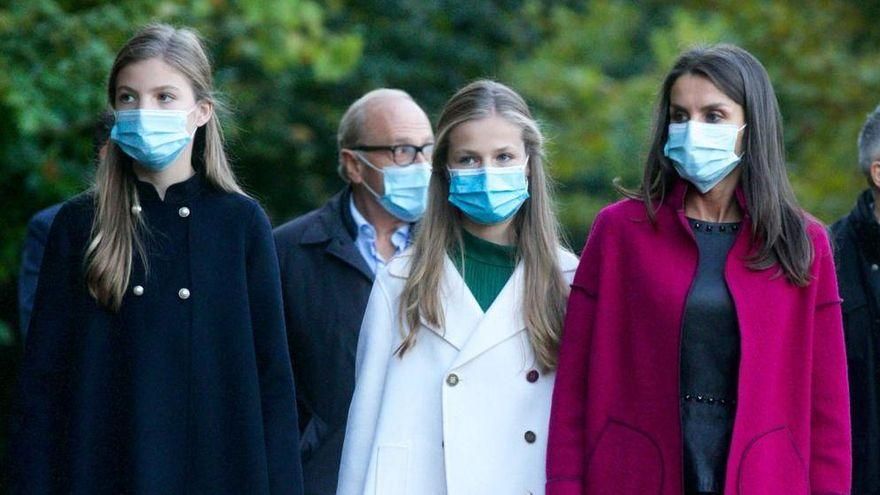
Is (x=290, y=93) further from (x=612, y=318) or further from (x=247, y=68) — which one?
(x=612, y=318)

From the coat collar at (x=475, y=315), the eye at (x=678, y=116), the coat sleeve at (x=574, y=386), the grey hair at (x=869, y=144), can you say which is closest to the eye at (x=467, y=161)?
the coat collar at (x=475, y=315)

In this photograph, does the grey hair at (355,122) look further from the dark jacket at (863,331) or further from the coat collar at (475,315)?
the dark jacket at (863,331)

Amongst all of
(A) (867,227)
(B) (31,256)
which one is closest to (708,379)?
(A) (867,227)

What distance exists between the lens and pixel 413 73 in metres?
16.7

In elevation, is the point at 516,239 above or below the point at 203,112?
below

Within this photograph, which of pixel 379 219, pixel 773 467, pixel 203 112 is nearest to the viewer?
pixel 773 467

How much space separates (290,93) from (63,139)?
16.0 ft

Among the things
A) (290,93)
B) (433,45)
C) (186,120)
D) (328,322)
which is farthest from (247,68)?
(186,120)

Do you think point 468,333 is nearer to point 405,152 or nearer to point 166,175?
point 166,175

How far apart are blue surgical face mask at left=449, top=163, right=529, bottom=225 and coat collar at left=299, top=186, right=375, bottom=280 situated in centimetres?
97

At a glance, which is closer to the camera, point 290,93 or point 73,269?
point 73,269

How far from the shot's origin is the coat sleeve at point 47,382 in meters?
5.31

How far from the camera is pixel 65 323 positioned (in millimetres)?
5449

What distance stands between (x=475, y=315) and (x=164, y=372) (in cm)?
119
